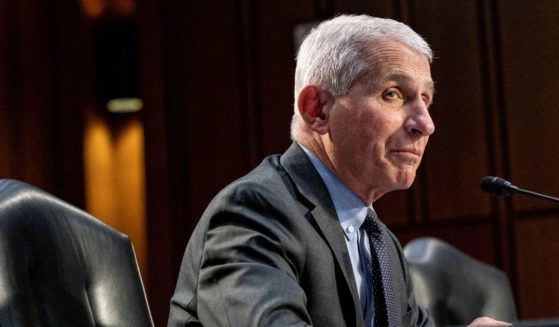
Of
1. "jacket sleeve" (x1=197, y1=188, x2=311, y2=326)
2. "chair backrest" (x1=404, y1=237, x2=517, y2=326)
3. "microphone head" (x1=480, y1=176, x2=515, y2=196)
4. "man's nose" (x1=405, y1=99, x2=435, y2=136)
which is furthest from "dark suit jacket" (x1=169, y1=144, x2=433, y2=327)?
"chair backrest" (x1=404, y1=237, x2=517, y2=326)

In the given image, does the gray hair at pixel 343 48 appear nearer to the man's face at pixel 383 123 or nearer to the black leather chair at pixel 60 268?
the man's face at pixel 383 123

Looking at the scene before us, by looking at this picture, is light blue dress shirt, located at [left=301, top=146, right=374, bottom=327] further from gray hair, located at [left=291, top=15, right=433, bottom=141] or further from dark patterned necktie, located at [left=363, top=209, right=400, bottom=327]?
gray hair, located at [left=291, top=15, right=433, bottom=141]

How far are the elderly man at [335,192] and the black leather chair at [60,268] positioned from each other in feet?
0.37

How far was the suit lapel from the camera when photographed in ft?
5.81

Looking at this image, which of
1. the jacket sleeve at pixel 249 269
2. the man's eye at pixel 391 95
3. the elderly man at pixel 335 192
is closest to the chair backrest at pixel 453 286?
the elderly man at pixel 335 192

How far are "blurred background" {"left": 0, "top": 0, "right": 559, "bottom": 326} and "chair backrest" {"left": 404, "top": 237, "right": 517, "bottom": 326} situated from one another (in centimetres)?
188

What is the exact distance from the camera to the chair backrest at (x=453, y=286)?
3010mm

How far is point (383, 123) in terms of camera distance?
189cm

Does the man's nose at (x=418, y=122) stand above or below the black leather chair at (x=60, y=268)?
above

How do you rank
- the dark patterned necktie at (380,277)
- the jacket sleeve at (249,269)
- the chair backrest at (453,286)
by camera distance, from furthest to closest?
1. the chair backrest at (453,286)
2. the dark patterned necktie at (380,277)
3. the jacket sleeve at (249,269)

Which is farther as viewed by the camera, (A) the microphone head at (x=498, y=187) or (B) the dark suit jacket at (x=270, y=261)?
(A) the microphone head at (x=498, y=187)

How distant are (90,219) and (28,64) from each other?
374 centimetres

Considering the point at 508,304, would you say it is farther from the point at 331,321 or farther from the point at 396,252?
the point at 331,321

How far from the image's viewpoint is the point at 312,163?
1956mm
